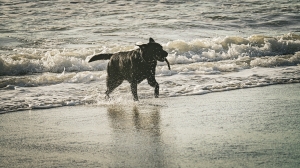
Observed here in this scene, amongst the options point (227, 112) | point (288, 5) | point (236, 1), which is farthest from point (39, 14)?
point (227, 112)

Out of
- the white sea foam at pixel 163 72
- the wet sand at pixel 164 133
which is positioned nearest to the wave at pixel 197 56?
the white sea foam at pixel 163 72

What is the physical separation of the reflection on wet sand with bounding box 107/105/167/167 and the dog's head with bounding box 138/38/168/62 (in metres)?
0.85

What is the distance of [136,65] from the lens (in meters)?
8.00

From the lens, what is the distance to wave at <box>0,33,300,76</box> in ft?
37.6

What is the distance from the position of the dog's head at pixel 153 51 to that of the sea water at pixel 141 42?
955 mm

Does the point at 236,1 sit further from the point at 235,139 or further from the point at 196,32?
the point at 235,139

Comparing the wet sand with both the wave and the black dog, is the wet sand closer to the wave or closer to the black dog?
the black dog

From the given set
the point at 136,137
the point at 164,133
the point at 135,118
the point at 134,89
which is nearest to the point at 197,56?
the point at 134,89

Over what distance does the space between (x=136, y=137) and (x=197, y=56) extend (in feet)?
24.6

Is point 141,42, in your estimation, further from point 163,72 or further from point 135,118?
point 135,118

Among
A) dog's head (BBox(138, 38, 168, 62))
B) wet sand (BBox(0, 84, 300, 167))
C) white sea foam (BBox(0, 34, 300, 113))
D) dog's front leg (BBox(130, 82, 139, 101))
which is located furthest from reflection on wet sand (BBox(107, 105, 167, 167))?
white sea foam (BBox(0, 34, 300, 113))

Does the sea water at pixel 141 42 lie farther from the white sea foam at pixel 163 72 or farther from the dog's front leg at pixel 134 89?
the dog's front leg at pixel 134 89

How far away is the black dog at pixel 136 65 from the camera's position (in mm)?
7758

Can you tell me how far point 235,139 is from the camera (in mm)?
5445
